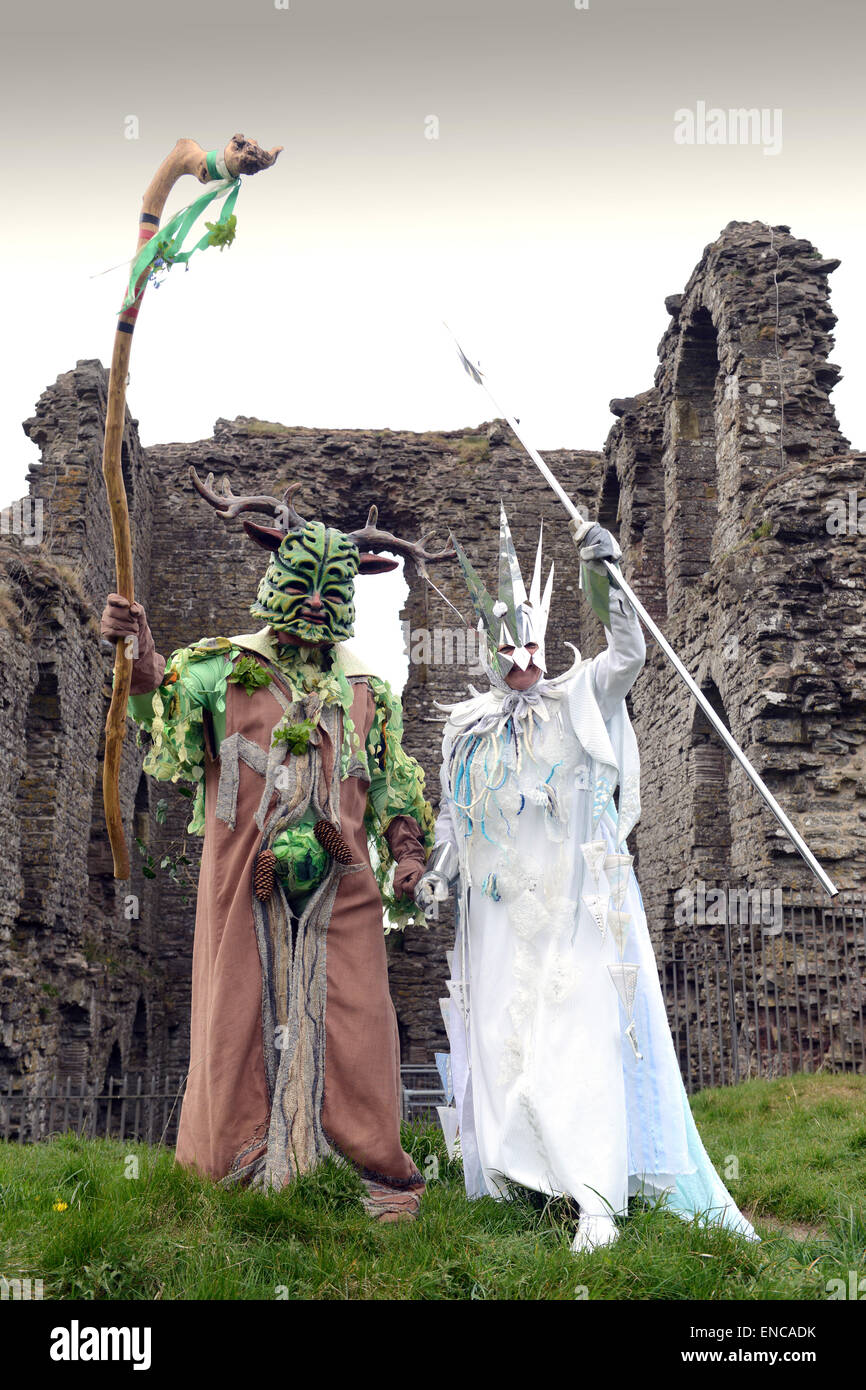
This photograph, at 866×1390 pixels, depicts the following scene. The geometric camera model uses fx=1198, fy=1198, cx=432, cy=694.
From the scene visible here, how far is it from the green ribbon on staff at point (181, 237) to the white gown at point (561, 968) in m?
1.78

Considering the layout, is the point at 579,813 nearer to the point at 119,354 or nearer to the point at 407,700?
the point at 119,354

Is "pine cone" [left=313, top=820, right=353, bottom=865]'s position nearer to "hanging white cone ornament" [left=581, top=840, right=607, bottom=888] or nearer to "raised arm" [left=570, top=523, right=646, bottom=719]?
"hanging white cone ornament" [left=581, top=840, right=607, bottom=888]

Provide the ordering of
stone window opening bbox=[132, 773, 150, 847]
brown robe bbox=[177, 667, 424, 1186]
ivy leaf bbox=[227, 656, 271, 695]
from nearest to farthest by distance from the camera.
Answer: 1. brown robe bbox=[177, 667, 424, 1186]
2. ivy leaf bbox=[227, 656, 271, 695]
3. stone window opening bbox=[132, 773, 150, 847]

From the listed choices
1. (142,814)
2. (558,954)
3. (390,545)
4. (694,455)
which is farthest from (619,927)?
(142,814)

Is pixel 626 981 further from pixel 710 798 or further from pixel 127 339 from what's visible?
pixel 710 798

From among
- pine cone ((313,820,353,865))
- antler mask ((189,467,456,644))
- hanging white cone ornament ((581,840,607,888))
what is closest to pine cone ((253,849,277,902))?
pine cone ((313,820,353,865))

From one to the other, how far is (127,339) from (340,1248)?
281cm

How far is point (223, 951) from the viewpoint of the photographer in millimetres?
4148

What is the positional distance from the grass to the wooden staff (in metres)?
1.05

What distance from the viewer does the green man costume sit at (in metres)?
4.05

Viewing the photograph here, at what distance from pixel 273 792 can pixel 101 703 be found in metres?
9.84

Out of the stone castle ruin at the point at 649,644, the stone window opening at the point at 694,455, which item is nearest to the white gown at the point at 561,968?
the stone castle ruin at the point at 649,644

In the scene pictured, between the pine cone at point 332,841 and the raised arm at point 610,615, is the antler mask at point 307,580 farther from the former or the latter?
the raised arm at point 610,615

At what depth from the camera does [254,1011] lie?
4.10 m
